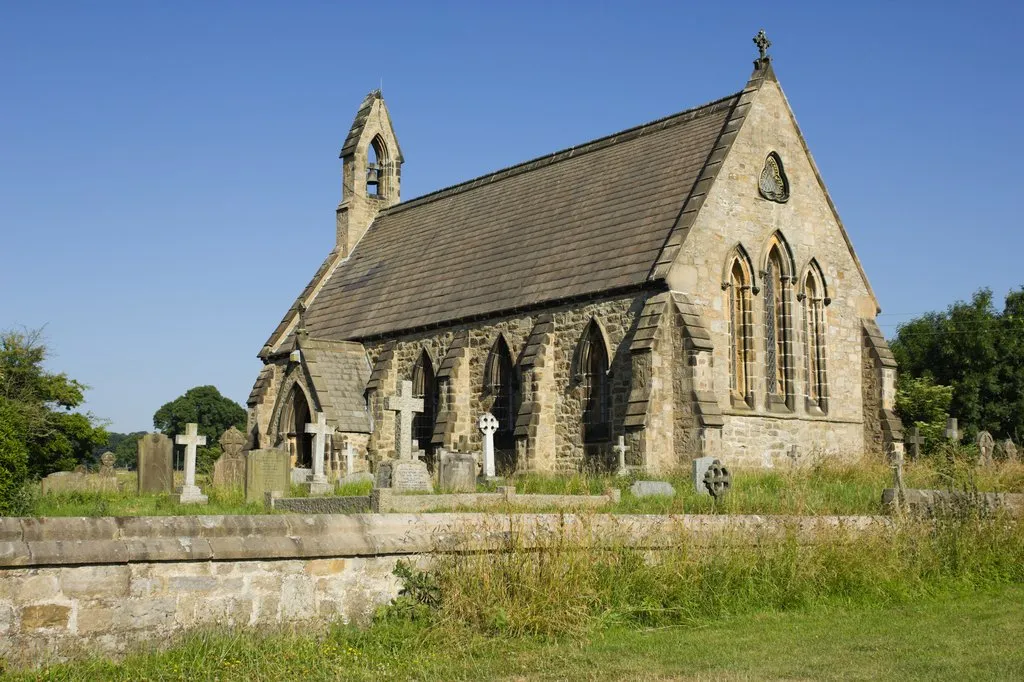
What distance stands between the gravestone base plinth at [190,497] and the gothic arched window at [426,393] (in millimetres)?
9241

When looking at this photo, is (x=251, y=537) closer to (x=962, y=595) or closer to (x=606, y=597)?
(x=606, y=597)

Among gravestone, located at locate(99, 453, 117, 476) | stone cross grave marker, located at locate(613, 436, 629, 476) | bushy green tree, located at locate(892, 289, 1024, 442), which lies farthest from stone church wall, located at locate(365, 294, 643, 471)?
bushy green tree, located at locate(892, 289, 1024, 442)

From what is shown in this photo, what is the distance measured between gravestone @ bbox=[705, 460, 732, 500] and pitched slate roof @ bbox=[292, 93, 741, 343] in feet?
27.8

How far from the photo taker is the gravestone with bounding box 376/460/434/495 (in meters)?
17.5

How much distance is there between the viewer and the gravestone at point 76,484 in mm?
23286

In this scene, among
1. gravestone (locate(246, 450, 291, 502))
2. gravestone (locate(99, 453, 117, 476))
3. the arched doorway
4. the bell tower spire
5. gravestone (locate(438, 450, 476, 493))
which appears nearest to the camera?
gravestone (locate(438, 450, 476, 493))

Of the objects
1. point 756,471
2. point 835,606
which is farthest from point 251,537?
point 756,471

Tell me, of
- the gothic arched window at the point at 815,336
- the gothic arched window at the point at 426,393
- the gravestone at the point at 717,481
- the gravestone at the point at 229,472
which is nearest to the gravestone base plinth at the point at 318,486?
the gravestone at the point at 229,472

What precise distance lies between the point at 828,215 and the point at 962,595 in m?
16.5

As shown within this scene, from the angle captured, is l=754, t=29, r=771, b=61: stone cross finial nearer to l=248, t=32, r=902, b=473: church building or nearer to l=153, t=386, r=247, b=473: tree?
l=248, t=32, r=902, b=473: church building

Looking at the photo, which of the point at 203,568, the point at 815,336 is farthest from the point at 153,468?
the point at 815,336

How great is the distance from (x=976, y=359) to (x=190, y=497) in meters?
33.8

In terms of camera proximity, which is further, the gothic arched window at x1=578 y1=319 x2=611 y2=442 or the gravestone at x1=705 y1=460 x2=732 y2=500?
the gothic arched window at x1=578 y1=319 x2=611 y2=442

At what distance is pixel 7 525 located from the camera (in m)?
8.77
